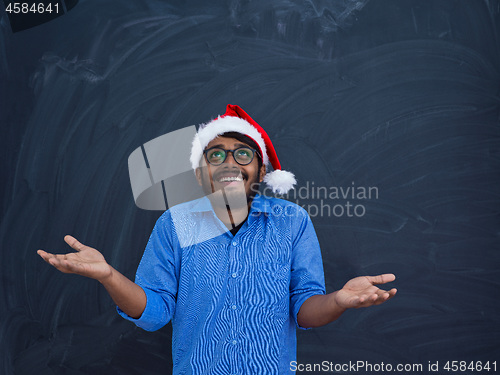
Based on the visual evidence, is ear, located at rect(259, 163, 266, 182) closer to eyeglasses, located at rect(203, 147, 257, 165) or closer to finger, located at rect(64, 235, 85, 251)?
eyeglasses, located at rect(203, 147, 257, 165)

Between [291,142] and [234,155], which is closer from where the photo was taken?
[234,155]

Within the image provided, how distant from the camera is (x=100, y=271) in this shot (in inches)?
43.8

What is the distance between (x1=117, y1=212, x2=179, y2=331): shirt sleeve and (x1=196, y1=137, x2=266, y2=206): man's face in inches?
7.5

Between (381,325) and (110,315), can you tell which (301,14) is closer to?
(381,325)

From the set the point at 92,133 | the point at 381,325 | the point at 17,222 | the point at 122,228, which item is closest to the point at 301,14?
the point at 92,133

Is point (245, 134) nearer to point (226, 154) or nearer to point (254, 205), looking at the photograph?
point (226, 154)

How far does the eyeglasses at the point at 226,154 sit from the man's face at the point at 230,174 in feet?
0.03

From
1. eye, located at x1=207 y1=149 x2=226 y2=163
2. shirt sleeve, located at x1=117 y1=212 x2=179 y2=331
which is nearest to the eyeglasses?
eye, located at x1=207 y1=149 x2=226 y2=163

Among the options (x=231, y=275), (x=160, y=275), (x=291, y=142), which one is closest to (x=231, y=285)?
(x=231, y=275)

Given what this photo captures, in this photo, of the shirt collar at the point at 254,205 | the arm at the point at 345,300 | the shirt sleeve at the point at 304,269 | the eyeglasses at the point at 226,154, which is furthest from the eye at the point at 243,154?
the arm at the point at 345,300

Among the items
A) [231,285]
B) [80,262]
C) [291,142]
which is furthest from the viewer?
[291,142]

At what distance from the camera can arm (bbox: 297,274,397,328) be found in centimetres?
110

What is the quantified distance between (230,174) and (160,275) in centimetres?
38

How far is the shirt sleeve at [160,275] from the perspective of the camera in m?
1.33
